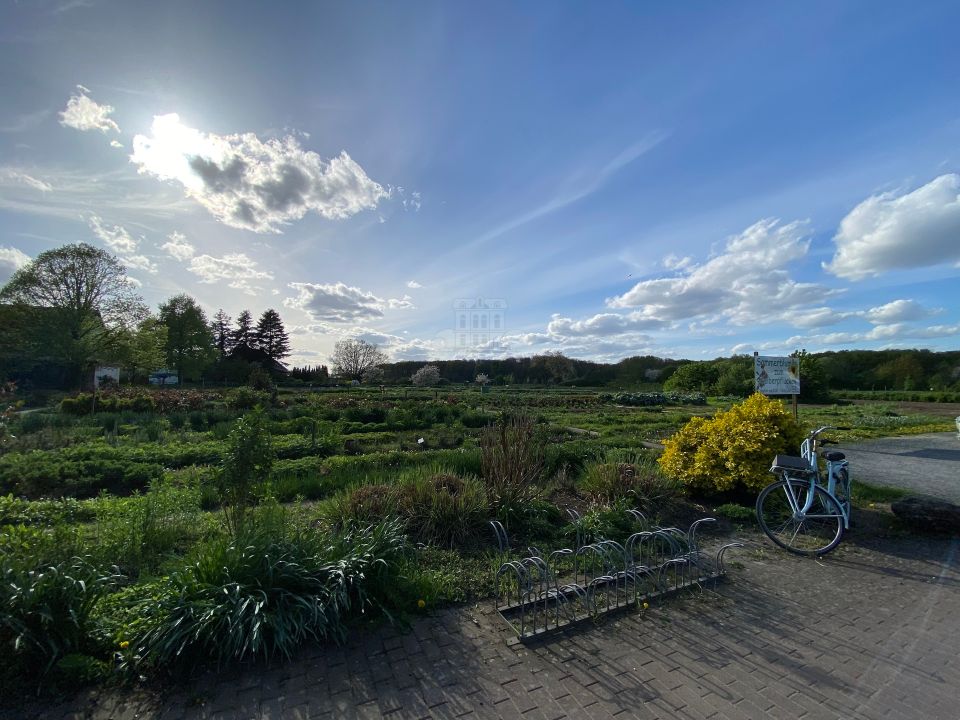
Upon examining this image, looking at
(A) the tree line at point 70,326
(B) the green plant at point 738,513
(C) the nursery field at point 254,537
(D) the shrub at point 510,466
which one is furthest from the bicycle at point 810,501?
(A) the tree line at point 70,326

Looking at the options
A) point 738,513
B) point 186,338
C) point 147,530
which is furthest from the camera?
point 186,338

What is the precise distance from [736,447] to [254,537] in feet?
18.3

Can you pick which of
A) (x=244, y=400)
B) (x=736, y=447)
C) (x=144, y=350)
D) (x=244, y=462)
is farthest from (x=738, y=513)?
(x=144, y=350)

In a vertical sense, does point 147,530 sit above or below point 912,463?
above

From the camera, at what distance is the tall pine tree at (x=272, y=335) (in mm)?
65188

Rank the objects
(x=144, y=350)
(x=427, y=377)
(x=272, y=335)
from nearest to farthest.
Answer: (x=144, y=350)
(x=427, y=377)
(x=272, y=335)

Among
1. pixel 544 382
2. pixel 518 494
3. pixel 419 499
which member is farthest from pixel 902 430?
pixel 544 382

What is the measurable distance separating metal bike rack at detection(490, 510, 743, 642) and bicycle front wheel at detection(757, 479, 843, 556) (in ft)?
3.45

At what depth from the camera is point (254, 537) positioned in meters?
3.09

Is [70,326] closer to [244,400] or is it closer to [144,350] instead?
[144,350]

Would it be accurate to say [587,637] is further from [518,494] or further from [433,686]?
[518,494]

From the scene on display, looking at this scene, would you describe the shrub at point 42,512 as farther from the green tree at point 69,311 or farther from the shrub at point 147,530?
the green tree at point 69,311

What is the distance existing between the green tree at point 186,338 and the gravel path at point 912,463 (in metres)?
50.0

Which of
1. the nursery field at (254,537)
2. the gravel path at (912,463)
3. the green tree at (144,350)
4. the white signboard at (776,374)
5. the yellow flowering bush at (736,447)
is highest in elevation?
the green tree at (144,350)
